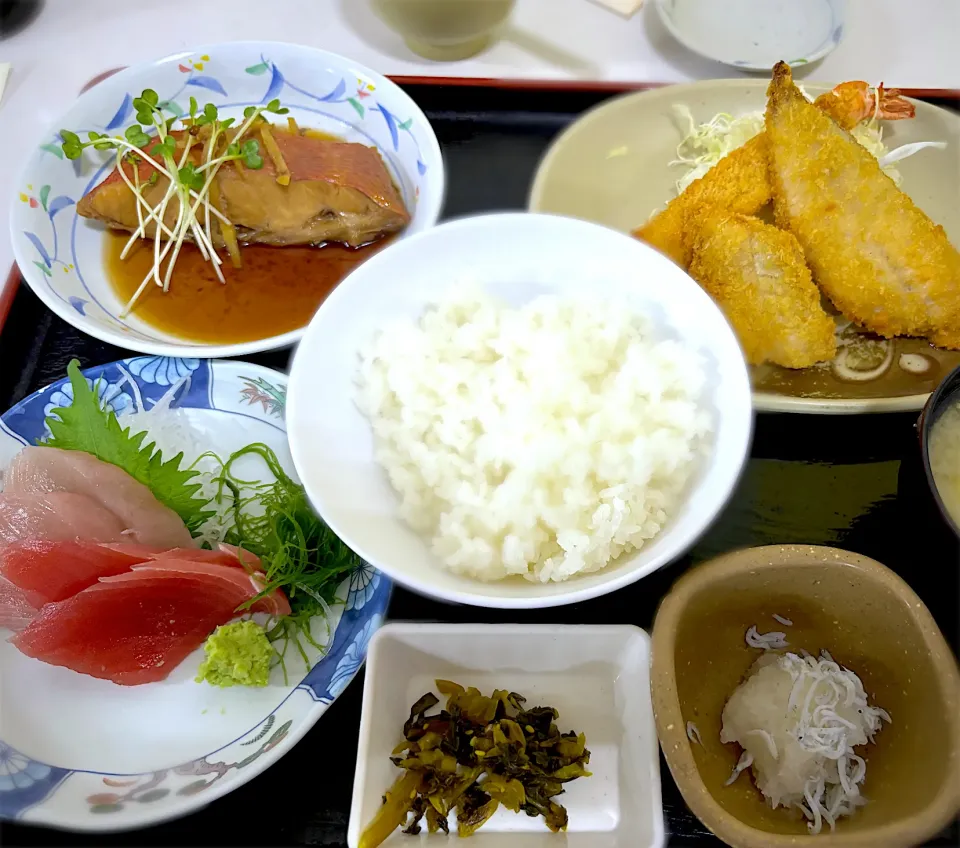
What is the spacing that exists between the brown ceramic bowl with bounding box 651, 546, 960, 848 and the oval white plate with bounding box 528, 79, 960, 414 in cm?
99

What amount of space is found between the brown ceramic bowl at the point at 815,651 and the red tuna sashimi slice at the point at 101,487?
0.91 m

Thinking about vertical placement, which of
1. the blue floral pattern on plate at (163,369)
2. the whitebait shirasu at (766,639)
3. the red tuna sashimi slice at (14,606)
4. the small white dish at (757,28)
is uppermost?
the small white dish at (757,28)

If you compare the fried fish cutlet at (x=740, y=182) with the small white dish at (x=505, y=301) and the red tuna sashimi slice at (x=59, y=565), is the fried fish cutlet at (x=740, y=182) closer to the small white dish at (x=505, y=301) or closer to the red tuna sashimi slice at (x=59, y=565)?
the small white dish at (x=505, y=301)

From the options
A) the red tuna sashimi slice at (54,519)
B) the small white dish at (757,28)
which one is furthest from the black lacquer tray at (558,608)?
the red tuna sashimi slice at (54,519)

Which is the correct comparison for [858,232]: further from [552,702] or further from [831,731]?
[552,702]

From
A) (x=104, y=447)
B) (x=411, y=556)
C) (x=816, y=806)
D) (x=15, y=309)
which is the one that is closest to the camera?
(x=816, y=806)

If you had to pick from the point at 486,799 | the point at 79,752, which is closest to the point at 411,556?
the point at 486,799

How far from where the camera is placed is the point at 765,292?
160cm

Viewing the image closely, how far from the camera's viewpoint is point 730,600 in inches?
47.5

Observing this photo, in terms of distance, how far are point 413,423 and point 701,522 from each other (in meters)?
0.51

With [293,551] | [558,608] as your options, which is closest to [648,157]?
[558,608]

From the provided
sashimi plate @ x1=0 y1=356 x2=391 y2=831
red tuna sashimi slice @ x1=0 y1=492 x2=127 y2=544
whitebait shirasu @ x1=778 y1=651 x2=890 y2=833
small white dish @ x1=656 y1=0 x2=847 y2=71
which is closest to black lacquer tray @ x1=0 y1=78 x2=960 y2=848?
sashimi plate @ x1=0 y1=356 x2=391 y2=831

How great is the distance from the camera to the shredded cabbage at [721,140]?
1.89 meters

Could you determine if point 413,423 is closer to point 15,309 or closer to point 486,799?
point 486,799
